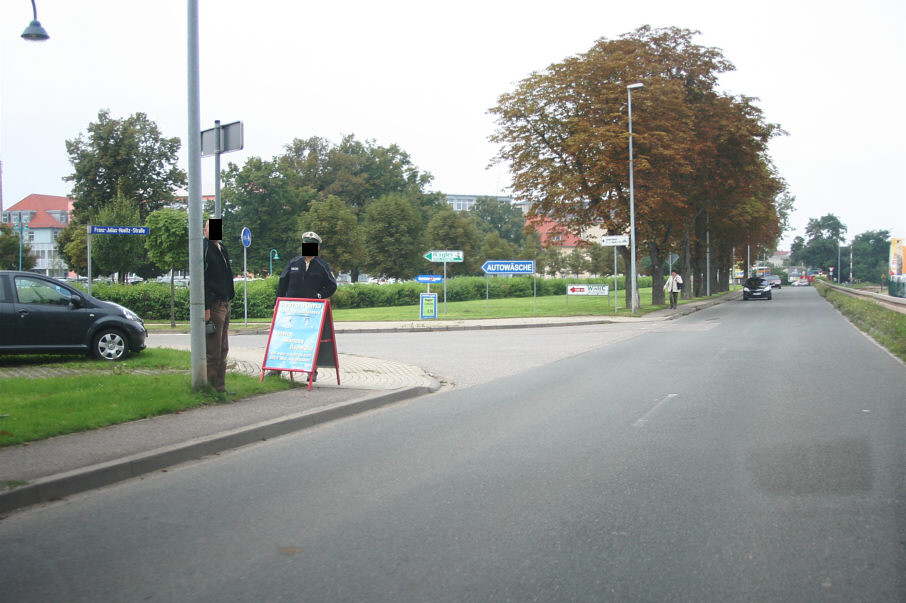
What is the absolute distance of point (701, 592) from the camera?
3.55 m

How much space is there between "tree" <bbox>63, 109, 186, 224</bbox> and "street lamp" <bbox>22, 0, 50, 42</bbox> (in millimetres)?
53770

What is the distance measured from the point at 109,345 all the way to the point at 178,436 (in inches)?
260

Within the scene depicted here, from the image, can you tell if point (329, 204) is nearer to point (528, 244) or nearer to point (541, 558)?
point (528, 244)

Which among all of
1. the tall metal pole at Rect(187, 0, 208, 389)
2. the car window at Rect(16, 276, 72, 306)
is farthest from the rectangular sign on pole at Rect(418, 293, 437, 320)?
the tall metal pole at Rect(187, 0, 208, 389)

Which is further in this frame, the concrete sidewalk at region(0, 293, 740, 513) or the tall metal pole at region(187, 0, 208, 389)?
the tall metal pole at region(187, 0, 208, 389)

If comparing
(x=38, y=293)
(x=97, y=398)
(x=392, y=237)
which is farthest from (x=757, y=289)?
(x=97, y=398)

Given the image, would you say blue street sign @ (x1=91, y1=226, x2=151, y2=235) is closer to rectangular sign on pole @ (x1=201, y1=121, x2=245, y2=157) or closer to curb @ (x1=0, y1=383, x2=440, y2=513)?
rectangular sign on pole @ (x1=201, y1=121, x2=245, y2=157)

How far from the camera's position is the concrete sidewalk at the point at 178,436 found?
5508 millimetres

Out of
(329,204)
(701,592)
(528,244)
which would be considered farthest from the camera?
(528,244)

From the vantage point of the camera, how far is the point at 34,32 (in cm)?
1046

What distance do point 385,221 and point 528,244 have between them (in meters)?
32.6

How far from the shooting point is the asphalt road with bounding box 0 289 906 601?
3693mm

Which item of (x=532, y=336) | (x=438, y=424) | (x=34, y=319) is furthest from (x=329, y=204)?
(x=438, y=424)

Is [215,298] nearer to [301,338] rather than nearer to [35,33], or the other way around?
[301,338]
